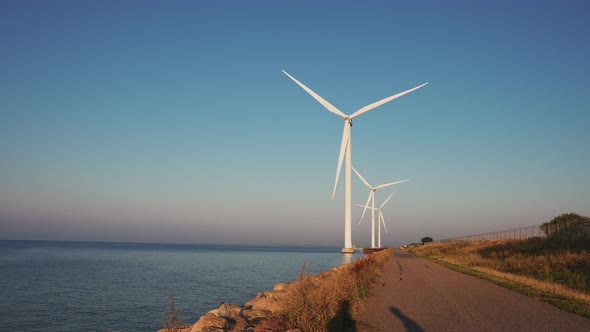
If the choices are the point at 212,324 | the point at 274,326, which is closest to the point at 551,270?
the point at 212,324

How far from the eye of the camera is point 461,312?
1255cm

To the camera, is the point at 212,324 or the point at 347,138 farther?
the point at 347,138

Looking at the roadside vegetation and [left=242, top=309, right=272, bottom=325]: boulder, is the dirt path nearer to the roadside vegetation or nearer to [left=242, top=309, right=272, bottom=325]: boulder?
the roadside vegetation

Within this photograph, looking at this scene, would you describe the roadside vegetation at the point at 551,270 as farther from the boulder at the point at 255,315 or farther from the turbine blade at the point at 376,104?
the turbine blade at the point at 376,104

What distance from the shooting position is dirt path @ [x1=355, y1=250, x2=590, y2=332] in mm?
10539

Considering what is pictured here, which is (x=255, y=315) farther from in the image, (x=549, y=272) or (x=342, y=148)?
(x=342, y=148)

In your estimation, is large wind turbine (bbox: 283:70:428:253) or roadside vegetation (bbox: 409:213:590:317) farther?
large wind turbine (bbox: 283:70:428:253)

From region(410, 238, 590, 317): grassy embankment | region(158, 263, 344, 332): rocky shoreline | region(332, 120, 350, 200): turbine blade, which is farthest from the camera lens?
region(332, 120, 350, 200): turbine blade

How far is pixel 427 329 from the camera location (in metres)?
10.2

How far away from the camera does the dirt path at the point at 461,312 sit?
10539 millimetres

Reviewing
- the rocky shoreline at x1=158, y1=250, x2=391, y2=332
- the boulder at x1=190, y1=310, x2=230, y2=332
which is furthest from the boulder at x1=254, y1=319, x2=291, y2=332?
the boulder at x1=190, y1=310, x2=230, y2=332

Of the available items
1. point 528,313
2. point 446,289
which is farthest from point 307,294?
point 446,289

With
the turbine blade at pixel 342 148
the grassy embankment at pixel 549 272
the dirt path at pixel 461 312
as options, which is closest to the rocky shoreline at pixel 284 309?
the dirt path at pixel 461 312

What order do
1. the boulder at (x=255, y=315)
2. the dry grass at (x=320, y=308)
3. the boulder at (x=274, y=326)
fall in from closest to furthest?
the dry grass at (x=320, y=308)
the boulder at (x=274, y=326)
the boulder at (x=255, y=315)
